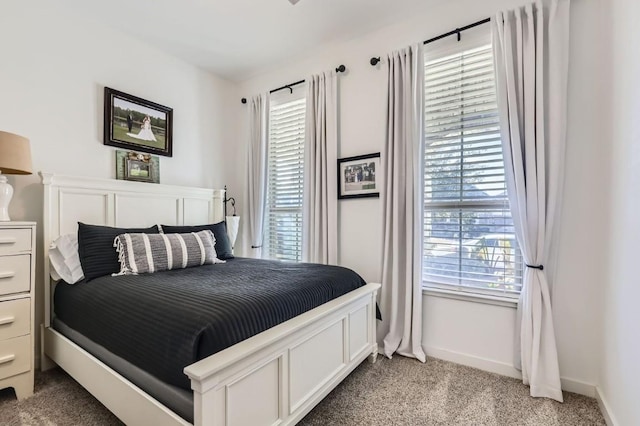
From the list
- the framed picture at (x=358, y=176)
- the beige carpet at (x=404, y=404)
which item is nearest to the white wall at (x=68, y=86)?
the beige carpet at (x=404, y=404)

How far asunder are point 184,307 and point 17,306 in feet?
4.45

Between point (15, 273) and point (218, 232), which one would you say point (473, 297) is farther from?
point (15, 273)

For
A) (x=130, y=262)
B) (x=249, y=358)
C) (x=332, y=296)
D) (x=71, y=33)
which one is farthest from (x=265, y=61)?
(x=249, y=358)

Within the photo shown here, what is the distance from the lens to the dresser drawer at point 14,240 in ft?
6.00

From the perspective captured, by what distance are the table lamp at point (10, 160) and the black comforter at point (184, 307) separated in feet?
2.15

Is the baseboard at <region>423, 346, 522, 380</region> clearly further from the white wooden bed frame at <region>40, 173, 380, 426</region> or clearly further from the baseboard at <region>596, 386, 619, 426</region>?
the white wooden bed frame at <region>40, 173, 380, 426</region>

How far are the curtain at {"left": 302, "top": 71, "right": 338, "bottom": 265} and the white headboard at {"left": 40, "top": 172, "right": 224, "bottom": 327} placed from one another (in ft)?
3.75

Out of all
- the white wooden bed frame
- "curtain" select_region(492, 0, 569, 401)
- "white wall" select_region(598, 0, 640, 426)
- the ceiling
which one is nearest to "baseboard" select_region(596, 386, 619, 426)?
"white wall" select_region(598, 0, 640, 426)

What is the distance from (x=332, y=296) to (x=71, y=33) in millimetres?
2925

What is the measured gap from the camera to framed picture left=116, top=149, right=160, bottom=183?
2809mm

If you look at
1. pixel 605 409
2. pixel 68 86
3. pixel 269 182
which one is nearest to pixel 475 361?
pixel 605 409

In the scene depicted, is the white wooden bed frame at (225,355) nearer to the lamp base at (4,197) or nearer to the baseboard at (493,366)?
the lamp base at (4,197)

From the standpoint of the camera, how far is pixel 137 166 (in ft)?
9.59

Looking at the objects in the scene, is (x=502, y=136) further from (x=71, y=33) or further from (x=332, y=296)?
(x=71, y=33)
